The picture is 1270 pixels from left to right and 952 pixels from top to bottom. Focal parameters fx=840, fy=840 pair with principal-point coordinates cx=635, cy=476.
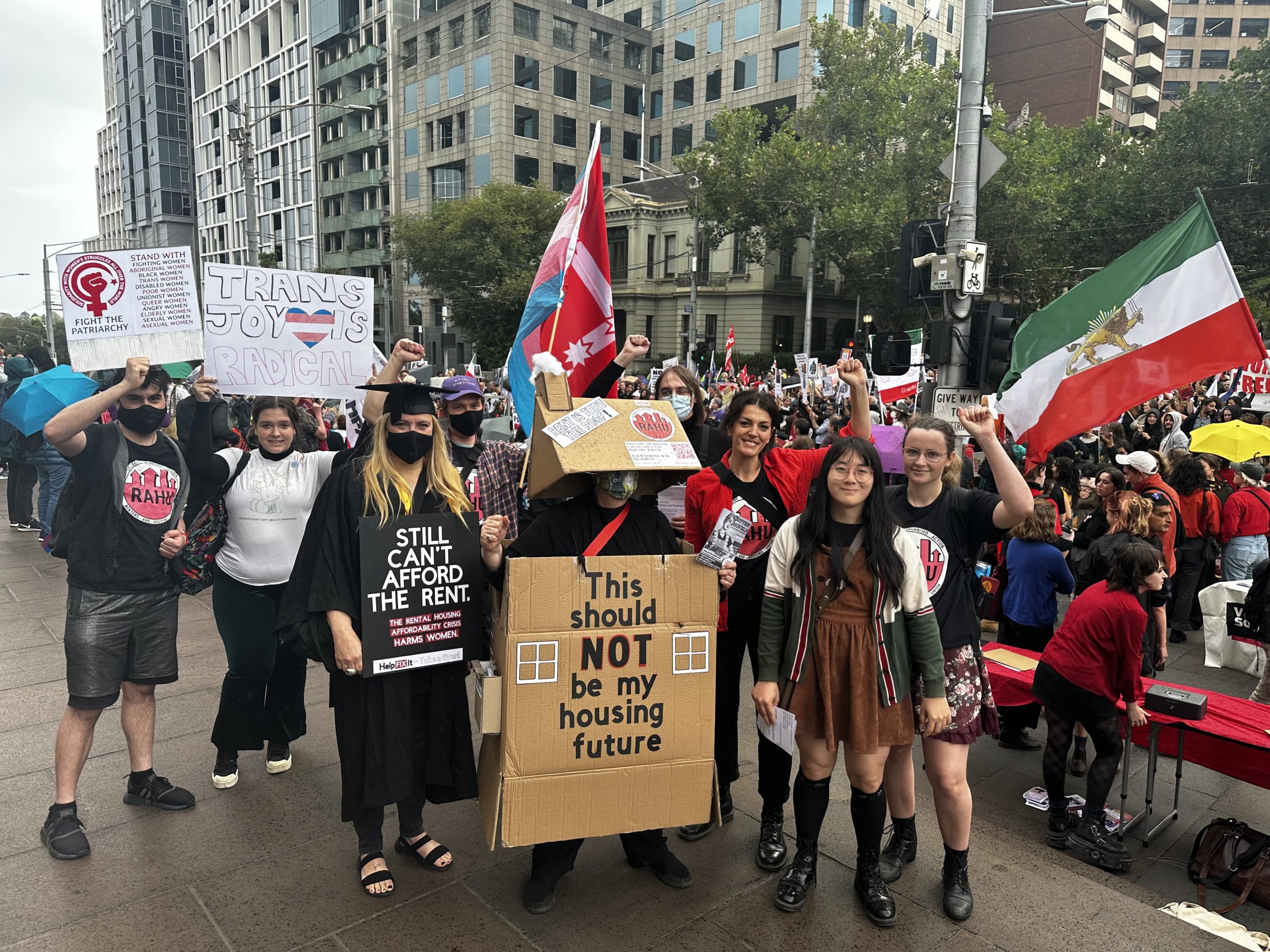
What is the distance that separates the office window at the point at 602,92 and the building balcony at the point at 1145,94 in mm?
38021

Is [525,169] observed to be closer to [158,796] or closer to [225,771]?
[225,771]

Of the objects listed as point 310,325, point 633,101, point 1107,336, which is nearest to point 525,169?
point 633,101

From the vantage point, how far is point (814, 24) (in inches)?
1345

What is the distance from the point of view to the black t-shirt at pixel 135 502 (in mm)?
3668

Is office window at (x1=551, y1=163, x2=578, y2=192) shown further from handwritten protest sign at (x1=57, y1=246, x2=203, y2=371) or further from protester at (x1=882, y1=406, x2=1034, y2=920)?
protester at (x1=882, y1=406, x2=1034, y2=920)

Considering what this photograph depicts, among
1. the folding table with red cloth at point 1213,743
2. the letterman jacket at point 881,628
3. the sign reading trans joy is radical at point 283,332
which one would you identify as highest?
the sign reading trans joy is radical at point 283,332

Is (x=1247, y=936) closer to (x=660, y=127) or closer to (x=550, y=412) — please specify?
(x=550, y=412)

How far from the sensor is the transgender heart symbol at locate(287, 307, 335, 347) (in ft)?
15.5

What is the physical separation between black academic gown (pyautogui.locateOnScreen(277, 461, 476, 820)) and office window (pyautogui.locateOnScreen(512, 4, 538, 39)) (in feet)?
180

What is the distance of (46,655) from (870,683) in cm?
608

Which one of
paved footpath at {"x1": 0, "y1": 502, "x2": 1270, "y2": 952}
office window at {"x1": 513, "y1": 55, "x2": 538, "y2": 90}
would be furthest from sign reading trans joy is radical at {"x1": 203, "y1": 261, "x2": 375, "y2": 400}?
office window at {"x1": 513, "y1": 55, "x2": 538, "y2": 90}

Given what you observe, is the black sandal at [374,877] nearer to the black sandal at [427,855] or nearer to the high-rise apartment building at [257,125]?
the black sandal at [427,855]

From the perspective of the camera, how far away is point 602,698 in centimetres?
302

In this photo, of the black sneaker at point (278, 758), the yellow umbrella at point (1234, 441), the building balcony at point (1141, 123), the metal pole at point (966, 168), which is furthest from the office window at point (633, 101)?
the black sneaker at point (278, 758)
